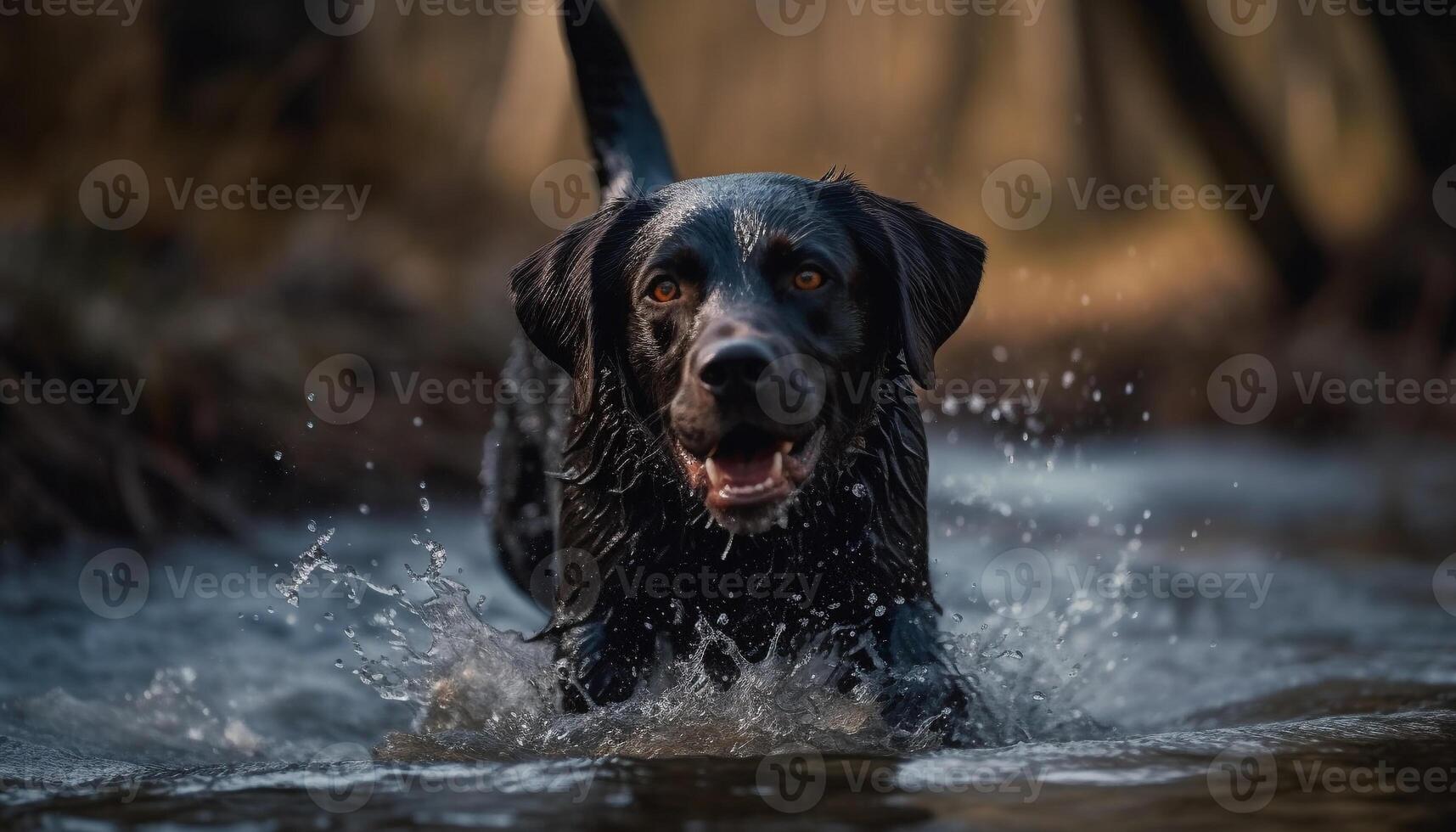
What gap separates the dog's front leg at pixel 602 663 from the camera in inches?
128

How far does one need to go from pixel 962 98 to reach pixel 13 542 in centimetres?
637

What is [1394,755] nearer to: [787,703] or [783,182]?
[787,703]

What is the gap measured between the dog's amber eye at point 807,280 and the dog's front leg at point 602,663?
2.91 ft

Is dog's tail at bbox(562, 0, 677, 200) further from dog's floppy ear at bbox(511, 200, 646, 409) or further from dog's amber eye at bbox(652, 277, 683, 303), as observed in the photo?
dog's amber eye at bbox(652, 277, 683, 303)

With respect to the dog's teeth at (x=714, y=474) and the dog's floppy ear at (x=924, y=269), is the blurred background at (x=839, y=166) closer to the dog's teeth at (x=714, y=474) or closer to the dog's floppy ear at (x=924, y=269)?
the dog's floppy ear at (x=924, y=269)

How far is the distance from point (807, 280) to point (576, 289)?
58cm

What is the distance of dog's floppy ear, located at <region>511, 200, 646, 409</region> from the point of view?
335 cm

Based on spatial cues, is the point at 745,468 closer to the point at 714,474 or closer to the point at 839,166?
the point at 714,474

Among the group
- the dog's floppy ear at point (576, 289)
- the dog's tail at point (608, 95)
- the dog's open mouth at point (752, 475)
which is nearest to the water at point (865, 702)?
the dog's open mouth at point (752, 475)

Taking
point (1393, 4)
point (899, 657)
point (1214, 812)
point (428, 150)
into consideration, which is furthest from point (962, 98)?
point (1214, 812)

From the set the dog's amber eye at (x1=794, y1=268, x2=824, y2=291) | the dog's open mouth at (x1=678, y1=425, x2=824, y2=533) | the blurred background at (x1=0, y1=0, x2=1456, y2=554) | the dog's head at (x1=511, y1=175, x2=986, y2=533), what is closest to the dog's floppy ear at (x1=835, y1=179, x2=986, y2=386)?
the dog's head at (x1=511, y1=175, x2=986, y2=533)

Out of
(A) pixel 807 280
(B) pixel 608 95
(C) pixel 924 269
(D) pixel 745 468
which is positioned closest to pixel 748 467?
(D) pixel 745 468

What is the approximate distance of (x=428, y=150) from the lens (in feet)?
31.3

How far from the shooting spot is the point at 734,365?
280 centimetres
